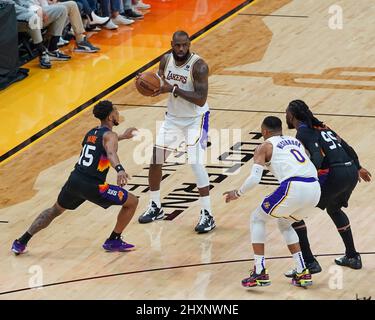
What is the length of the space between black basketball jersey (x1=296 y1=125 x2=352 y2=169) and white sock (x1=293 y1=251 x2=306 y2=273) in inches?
34.4

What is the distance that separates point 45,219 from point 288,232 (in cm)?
264

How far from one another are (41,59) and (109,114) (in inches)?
264

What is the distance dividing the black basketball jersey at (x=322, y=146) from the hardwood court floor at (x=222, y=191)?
1.12 metres

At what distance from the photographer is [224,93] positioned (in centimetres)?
1852

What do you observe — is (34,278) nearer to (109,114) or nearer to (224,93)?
(109,114)

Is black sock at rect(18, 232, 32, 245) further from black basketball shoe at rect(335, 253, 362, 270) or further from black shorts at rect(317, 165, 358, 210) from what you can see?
black basketball shoe at rect(335, 253, 362, 270)

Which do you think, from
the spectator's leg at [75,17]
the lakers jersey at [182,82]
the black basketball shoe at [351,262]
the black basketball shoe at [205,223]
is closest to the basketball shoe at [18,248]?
the black basketball shoe at [205,223]

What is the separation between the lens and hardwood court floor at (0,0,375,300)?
1286cm

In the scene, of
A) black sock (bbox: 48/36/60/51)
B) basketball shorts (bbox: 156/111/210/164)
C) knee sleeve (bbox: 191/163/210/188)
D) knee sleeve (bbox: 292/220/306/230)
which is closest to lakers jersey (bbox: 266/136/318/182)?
knee sleeve (bbox: 292/220/306/230)

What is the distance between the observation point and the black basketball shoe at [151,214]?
1453 centimetres

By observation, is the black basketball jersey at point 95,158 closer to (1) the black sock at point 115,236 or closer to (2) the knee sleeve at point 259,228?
(1) the black sock at point 115,236

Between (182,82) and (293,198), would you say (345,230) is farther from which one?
(182,82)

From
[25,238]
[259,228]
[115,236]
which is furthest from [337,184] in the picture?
[25,238]

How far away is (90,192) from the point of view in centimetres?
1328
